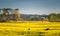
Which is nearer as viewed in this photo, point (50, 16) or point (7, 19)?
point (7, 19)

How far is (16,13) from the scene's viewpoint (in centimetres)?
3906

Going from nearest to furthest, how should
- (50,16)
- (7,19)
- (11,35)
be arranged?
(11,35) → (7,19) → (50,16)

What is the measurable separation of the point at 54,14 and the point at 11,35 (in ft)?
75.7

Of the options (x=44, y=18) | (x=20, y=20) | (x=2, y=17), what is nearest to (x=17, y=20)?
(x=20, y=20)

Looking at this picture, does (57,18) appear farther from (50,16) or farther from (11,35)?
(11,35)

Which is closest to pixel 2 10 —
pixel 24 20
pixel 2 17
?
pixel 2 17

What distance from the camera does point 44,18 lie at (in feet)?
133

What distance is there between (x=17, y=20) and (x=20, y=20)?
21.3 inches

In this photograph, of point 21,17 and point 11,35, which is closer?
point 11,35

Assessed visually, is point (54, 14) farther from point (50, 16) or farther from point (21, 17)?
point (21, 17)

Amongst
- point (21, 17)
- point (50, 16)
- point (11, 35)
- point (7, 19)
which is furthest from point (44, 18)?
point (11, 35)

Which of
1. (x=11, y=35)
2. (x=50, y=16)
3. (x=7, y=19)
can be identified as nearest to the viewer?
(x=11, y=35)

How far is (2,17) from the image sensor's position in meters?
37.3

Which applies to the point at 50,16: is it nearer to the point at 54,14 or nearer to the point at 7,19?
the point at 54,14
